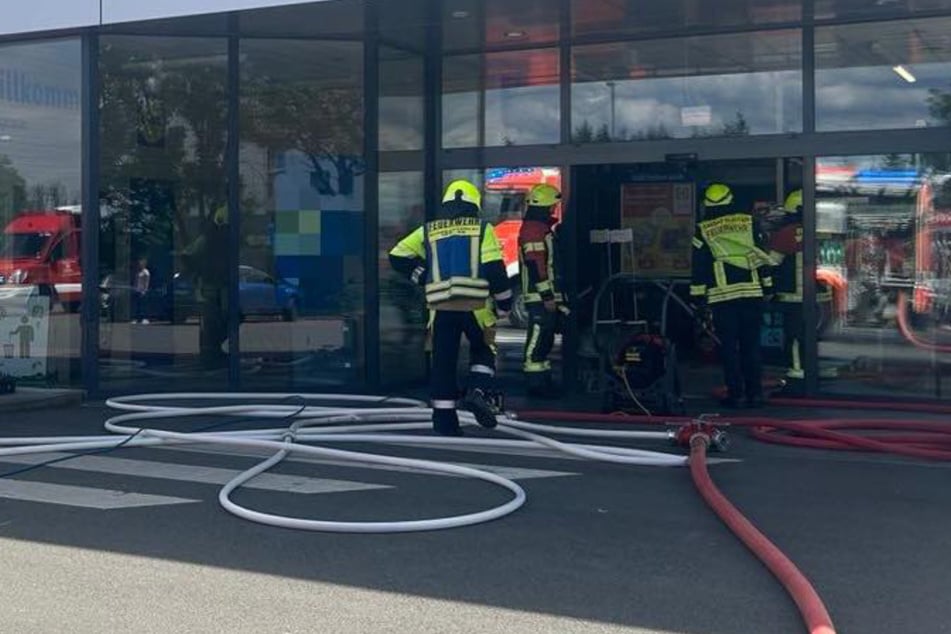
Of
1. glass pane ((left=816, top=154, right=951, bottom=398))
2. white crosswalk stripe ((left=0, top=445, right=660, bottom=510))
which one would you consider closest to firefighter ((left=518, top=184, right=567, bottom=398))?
glass pane ((left=816, top=154, right=951, bottom=398))

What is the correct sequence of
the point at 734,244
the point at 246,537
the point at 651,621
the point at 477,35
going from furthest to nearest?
the point at 477,35 → the point at 734,244 → the point at 246,537 → the point at 651,621

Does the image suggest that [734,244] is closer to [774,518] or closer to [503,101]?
[503,101]

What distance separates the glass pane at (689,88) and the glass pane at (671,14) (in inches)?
10.7

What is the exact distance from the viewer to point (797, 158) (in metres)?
12.6

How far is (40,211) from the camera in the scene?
43.7 ft

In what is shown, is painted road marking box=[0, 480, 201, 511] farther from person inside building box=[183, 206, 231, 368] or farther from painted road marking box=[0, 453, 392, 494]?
person inside building box=[183, 206, 231, 368]

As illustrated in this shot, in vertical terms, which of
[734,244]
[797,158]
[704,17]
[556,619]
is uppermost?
[704,17]

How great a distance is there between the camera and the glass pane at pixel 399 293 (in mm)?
13805

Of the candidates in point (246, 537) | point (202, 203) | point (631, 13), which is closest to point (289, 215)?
point (202, 203)

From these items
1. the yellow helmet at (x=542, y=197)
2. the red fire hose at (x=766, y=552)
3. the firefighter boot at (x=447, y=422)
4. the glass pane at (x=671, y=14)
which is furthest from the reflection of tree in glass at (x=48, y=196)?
the red fire hose at (x=766, y=552)

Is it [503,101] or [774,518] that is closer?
[774,518]

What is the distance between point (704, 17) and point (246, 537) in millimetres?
7123

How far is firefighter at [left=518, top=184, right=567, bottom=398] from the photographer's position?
42.3 ft

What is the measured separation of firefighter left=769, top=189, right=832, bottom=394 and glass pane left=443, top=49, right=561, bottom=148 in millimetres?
2436
